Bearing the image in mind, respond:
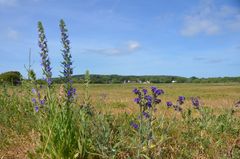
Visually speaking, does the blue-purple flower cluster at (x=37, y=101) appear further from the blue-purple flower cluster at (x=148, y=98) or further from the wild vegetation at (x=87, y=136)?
the blue-purple flower cluster at (x=148, y=98)

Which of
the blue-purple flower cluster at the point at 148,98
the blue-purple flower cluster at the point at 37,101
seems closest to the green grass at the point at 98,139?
the blue-purple flower cluster at the point at 37,101

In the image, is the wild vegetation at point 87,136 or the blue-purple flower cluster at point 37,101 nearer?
the wild vegetation at point 87,136

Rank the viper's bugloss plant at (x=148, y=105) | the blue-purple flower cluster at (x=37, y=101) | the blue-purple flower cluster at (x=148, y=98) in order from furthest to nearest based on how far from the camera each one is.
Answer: the blue-purple flower cluster at (x=37, y=101)
the blue-purple flower cluster at (x=148, y=98)
the viper's bugloss plant at (x=148, y=105)

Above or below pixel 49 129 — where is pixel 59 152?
below

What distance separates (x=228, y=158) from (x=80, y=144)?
1778 millimetres

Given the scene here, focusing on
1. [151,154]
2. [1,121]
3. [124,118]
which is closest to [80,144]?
[151,154]

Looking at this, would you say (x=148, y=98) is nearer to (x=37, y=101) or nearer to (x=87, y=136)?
(x=87, y=136)

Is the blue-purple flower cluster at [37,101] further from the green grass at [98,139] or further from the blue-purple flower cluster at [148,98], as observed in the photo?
the blue-purple flower cluster at [148,98]

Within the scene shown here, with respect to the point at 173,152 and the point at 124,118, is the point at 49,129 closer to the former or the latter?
the point at 173,152

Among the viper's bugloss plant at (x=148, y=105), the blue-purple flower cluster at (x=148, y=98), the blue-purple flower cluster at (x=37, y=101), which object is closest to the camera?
the viper's bugloss plant at (x=148, y=105)

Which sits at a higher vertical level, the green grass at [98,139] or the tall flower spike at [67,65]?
the tall flower spike at [67,65]

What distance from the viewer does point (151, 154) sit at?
439cm

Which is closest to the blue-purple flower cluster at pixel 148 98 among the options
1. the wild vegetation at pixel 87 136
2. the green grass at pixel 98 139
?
the wild vegetation at pixel 87 136

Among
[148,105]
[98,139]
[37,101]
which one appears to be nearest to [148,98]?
[148,105]
